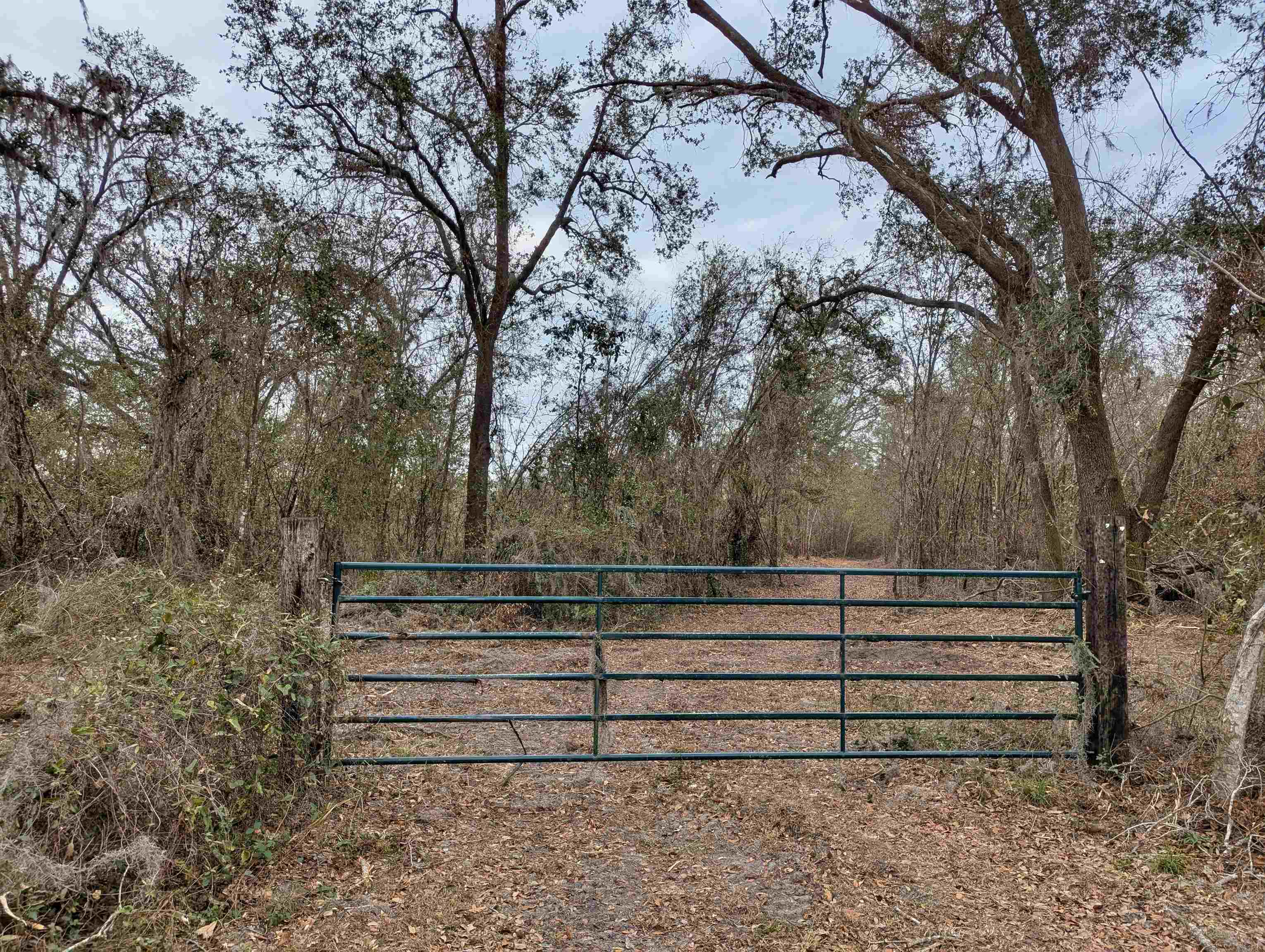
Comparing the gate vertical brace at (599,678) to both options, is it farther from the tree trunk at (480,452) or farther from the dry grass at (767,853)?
the tree trunk at (480,452)

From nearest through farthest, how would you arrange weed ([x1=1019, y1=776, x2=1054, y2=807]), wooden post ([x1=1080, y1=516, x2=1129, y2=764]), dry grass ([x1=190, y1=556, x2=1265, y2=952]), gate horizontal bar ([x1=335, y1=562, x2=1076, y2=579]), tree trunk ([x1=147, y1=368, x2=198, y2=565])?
dry grass ([x1=190, y1=556, x2=1265, y2=952]), gate horizontal bar ([x1=335, y1=562, x2=1076, y2=579]), weed ([x1=1019, y1=776, x2=1054, y2=807]), wooden post ([x1=1080, y1=516, x2=1129, y2=764]), tree trunk ([x1=147, y1=368, x2=198, y2=565])

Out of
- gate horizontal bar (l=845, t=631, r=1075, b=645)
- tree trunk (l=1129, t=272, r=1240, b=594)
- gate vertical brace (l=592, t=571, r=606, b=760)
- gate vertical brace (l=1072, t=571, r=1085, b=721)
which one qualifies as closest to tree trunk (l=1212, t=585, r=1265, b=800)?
gate vertical brace (l=1072, t=571, r=1085, b=721)

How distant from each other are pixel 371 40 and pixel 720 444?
24.9 ft

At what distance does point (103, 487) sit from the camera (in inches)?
335

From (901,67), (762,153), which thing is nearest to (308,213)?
(762,153)

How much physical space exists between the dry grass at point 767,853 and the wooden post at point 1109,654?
0.52ft

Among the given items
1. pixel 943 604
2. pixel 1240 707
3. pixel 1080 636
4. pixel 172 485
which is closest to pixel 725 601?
pixel 943 604

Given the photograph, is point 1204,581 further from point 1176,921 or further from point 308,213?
point 308,213

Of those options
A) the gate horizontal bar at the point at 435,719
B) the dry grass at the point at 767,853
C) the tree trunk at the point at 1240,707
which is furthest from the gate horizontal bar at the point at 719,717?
the tree trunk at the point at 1240,707

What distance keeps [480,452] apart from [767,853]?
27.8 feet

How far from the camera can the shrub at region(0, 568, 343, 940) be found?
2689 mm

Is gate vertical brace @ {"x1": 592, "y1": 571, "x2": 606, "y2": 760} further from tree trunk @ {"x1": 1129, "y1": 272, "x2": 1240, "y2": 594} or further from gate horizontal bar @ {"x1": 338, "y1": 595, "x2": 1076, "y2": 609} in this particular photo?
tree trunk @ {"x1": 1129, "y1": 272, "x2": 1240, "y2": 594}

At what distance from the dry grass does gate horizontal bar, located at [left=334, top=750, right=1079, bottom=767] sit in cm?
7

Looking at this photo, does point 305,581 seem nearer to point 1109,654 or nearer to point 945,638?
point 945,638
